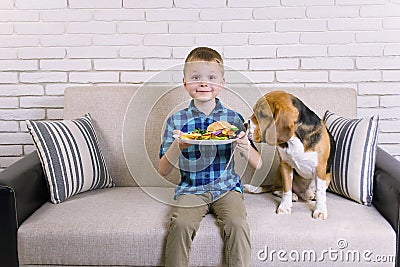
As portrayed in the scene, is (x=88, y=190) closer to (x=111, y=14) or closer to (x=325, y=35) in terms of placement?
(x=111, y=14)

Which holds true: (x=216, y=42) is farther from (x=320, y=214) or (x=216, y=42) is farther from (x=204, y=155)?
(x=320, y=214)

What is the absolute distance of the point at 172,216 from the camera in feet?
7.54

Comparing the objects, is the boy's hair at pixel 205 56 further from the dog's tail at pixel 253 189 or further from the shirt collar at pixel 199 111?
the dog's tail at pixel 253 189

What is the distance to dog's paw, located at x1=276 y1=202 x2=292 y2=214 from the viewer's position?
2.38m

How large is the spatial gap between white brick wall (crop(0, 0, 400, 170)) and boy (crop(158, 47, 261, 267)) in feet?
1.95

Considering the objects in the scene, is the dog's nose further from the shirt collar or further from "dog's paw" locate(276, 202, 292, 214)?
"dog's paw" locate(276, 202, 292, 214)

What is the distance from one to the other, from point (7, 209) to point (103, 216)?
0.36m

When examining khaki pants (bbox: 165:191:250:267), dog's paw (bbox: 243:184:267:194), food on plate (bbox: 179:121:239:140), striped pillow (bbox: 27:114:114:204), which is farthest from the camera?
dog's paw (bbox: 243:184:267:194)

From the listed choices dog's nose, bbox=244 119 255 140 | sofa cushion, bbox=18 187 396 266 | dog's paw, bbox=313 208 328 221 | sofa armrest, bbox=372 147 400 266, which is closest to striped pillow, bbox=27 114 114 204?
sofa cushion, bbox=18 187 396 266

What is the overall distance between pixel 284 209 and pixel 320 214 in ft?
0.49

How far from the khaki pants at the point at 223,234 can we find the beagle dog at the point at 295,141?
0.24 metres

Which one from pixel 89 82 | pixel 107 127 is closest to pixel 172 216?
pixel 107 127

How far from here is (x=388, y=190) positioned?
2316 mm

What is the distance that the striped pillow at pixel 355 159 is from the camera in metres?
2.47
